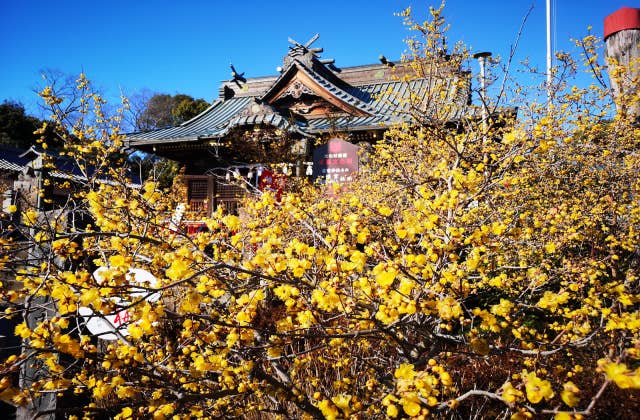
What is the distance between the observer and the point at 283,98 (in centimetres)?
1142

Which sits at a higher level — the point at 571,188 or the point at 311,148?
the point at 311,148

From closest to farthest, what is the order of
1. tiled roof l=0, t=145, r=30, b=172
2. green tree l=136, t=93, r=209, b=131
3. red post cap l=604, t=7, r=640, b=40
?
red post cap l=604, t=7, r=640, b=40
tiled roof l=0, t=145, r=30, b=172
green tree l=136, t=93, r=209, b=131

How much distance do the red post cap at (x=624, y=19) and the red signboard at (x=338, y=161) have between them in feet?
14.7

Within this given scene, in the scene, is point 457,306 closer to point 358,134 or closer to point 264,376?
point 264,376

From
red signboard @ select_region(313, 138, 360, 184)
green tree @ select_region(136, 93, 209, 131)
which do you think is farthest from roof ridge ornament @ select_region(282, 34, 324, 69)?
green tree @ select_region(136, 93, 209, 131)

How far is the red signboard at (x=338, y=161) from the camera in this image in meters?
7.41

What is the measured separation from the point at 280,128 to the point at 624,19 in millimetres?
6651

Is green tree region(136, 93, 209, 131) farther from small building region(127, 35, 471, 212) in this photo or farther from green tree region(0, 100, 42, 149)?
small building region(127, 35, 471, 212)

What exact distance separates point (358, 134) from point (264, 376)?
789 centimetres

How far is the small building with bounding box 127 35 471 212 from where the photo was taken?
356 inches

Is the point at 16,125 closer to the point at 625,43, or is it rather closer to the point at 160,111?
the point at 160,111

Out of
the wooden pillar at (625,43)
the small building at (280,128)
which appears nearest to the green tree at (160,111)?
the small building at (280,128)

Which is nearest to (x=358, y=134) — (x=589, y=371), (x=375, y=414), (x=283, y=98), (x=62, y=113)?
(x=283, y=98)

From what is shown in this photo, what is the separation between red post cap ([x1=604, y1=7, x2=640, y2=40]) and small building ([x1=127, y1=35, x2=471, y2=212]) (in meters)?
2.67
